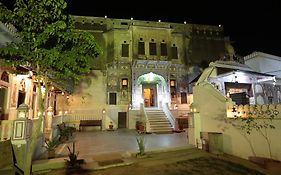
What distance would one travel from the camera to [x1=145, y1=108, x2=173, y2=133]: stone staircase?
15883mm

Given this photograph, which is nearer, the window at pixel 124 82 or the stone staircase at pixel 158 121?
the stone staircase at pixel 158 121

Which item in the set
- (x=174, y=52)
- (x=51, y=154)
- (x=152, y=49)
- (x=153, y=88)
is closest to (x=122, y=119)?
(x=153, y=88)

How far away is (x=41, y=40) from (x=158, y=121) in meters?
13.2

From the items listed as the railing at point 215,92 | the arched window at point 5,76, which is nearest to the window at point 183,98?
the railing at point 215,92

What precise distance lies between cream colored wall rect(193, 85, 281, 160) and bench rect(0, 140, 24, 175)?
27.5 feet

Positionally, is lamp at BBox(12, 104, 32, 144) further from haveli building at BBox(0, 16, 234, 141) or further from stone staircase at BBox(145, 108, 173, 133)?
haveli building at BBox(0, 16, 234, 141)

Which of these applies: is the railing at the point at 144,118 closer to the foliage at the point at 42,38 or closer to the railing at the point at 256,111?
the railing at the point at 256,111

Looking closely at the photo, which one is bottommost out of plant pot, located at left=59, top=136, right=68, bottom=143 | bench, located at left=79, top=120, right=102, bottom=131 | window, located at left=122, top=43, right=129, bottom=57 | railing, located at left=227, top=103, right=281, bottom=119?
plant pot, located at left=59, top=136, right=68, bottom=143

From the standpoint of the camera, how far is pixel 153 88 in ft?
72.9

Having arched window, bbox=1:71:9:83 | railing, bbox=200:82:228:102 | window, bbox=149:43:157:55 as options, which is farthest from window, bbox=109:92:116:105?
railing, bbox=200:82:228:102

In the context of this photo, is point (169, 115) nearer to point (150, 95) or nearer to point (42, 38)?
point (150, 95)

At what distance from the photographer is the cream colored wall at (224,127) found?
7094mm

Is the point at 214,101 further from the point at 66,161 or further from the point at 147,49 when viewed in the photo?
the point at 147,49

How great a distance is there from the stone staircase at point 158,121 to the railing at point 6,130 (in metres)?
10.9
